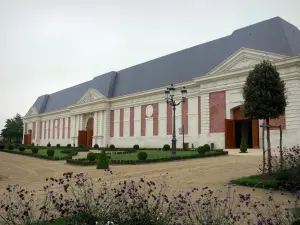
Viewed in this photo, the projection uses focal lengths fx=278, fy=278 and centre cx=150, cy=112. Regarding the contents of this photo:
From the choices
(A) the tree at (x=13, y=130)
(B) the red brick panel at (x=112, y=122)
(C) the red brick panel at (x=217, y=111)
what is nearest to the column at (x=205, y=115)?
(C) the red brick panel at (x=217, y=111)

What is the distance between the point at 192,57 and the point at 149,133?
10925 millimetres

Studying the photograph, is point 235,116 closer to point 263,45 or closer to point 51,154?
point 263,45

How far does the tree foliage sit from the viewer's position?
10188mm

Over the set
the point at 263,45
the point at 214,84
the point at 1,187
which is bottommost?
the point at 1,187

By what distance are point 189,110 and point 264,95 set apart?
68.7ft

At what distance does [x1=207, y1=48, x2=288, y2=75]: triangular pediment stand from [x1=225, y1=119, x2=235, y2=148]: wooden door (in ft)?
16.3

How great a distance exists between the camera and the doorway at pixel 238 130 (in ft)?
82.4

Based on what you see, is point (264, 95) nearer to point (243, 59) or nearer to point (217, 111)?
point (243, 59)

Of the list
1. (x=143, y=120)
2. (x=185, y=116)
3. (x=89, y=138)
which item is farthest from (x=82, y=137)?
(x=185, y=116)

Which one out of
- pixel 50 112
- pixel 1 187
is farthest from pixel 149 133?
pixel 50 112

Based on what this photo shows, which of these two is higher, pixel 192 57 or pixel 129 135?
pixel 192 57

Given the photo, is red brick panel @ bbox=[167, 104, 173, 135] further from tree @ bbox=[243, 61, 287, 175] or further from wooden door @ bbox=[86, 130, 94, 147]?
tree @ bbox=[243, 61, 287, 175]

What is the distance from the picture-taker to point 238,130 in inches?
1121

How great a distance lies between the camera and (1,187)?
9.31 metres
